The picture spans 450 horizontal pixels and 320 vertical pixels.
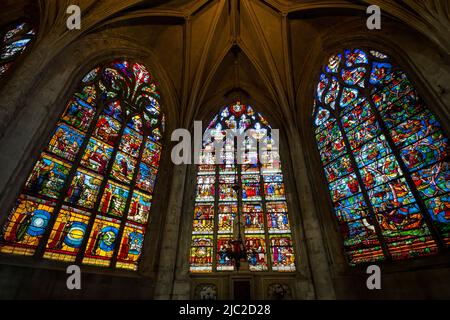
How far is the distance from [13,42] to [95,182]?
14.1 feet

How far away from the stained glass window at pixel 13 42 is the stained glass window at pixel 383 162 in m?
9.14

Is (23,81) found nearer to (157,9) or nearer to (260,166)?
(157,9)

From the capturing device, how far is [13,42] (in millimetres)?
5871

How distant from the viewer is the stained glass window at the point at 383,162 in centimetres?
477

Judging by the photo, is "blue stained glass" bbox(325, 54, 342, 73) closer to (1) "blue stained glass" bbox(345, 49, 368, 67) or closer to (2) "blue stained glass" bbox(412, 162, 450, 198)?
(1) "blue stained glass" bbox(345, 49, 368, 67)

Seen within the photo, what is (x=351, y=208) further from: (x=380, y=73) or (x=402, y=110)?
(x=380, y=73)

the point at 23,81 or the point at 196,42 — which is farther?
the point at 196,42

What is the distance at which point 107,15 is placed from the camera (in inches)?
261

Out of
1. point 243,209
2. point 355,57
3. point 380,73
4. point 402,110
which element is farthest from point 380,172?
point 355,57

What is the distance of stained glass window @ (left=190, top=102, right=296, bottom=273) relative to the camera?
6.66 meters

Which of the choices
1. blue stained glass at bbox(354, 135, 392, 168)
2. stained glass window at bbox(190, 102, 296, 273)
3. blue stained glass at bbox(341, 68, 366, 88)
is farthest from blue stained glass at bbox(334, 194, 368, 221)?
blue stained glass at bbox(341, 68, 366, 88)

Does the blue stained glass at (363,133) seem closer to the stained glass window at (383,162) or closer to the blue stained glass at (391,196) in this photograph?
the stained glass window at (383,162)

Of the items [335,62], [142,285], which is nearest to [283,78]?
[335,62]

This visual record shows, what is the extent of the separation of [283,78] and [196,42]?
3.81 m
